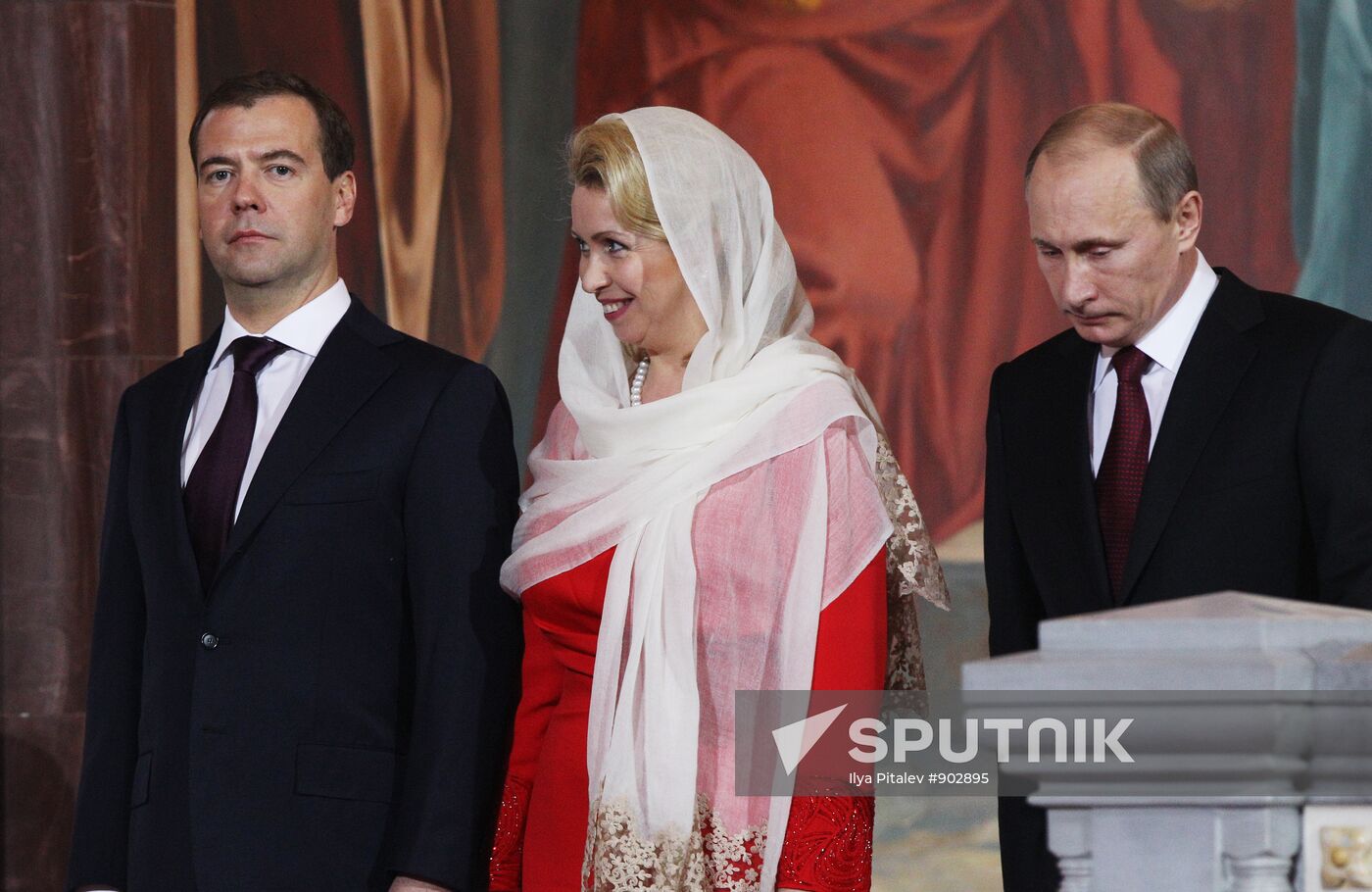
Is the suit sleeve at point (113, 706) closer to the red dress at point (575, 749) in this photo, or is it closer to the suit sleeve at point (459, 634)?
the suit sleeve at point (459, 634)

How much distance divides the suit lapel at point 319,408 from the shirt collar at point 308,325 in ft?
0.07

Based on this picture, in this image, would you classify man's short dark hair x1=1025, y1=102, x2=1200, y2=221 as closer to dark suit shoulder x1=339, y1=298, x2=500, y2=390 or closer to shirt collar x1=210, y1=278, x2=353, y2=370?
dark suit shoulder x1=339, y1=298, x2=500, y2=390

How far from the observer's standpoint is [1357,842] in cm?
156

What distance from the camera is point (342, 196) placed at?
2.80 m

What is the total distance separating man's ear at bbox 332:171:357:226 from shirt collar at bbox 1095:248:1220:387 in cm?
123

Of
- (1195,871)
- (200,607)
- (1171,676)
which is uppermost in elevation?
(200,607)

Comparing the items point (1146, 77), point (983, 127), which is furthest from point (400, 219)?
point (1146, 77)

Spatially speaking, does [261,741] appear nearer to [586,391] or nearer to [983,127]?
[586,391]

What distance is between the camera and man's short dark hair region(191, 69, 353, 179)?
273 centimetres

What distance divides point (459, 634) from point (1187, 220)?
118 cm

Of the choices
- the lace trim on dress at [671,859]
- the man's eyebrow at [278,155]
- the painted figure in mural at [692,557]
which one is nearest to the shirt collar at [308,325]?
the man's eyebrow at [278,155]

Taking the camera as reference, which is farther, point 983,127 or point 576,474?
point 983,127

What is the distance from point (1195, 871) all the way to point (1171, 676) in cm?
18

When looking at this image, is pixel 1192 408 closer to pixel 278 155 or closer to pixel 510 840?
pixel 510 840
